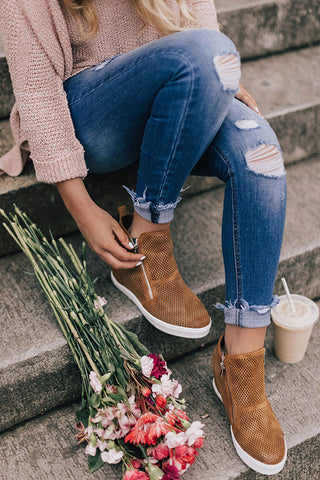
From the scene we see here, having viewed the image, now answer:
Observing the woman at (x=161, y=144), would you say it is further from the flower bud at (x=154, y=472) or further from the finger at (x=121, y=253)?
the flower bud at (x=154, y=472)

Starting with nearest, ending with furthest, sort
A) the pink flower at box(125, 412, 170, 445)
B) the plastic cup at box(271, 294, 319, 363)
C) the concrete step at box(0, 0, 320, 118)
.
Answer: the pink flower at box(125, 412, 170, 445)
the plastic cup at box(271, 294, 319, 363)
the concrete step at box(0, 0, 320, 118)

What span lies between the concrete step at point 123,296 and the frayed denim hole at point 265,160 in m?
0.45

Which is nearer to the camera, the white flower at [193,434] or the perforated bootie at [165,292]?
the white flower at [193,434]

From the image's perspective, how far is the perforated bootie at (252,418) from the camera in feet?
3.89

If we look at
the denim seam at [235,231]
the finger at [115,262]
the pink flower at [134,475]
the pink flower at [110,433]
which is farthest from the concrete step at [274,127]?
the pink flower at [134,475]

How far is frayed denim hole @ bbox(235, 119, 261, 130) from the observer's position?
1.20 meters

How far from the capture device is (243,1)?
84.3 inches

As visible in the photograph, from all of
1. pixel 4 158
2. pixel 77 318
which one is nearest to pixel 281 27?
pixel 4 158

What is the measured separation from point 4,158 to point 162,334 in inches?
28.1

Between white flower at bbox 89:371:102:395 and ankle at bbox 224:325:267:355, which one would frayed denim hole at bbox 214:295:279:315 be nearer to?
ankle at bbox 224:325:267:355

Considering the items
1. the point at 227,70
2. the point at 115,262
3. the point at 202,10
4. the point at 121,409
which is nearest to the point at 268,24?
the point at 202,10

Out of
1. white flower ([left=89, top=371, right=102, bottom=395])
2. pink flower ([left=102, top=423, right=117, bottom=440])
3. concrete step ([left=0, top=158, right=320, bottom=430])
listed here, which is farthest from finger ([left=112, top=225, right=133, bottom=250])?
pink flower ([left=102, top=423, right=117, bottom=440])

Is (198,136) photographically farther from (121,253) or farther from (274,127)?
(274,127)

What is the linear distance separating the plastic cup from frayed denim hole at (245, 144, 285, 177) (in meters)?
0.46
